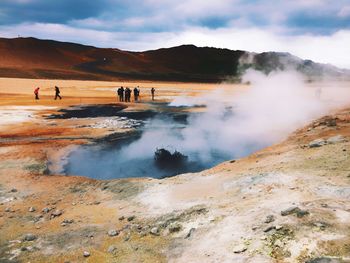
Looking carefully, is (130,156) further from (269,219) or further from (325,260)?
(325,260)

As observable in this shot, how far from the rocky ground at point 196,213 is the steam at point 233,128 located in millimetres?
2503

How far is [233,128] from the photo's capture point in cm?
1936

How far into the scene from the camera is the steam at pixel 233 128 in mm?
13633

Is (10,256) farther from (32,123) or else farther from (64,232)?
(32,123)

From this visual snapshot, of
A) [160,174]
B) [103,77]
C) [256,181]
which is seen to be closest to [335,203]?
[256,181]

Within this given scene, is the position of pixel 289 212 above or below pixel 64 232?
above

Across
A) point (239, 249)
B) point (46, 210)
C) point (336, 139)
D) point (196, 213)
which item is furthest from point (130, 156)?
point (239, 249)

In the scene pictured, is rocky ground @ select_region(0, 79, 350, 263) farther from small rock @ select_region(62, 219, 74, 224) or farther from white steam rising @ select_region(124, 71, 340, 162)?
white steam rising @ select_region(124, 71, 340, 162)

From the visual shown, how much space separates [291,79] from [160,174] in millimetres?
19318

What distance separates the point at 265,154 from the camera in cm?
1123

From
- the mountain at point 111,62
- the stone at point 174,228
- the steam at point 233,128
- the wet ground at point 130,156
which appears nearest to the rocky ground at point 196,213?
the stone at point 174,228

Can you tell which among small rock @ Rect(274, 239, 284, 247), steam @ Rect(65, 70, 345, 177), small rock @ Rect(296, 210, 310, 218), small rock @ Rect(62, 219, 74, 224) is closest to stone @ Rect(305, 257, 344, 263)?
small rock @ Rect(274, 239, 284, 247)

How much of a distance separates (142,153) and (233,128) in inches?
260

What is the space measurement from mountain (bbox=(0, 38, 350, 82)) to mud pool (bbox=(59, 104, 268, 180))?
5594cm
